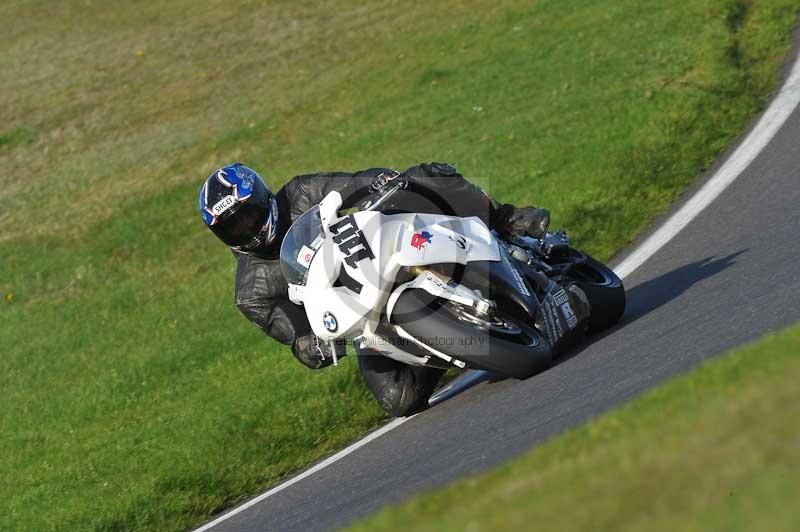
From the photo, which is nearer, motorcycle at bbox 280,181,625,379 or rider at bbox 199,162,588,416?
motorcycle at bbox 280,181,625,379

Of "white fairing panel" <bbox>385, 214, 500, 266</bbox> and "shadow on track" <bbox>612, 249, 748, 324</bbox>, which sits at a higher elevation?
"white fairing panel" <bbox>385, 214, 500, 266</bbox>

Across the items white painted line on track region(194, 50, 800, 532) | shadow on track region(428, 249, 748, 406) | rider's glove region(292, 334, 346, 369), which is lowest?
white painted line on track region(194, 50, 800, 532)

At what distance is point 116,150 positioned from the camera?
64.1 ft

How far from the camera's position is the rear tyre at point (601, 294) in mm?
7551

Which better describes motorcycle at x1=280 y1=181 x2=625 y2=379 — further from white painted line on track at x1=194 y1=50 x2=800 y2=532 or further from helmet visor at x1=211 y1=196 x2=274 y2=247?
white painted line on track at x1=194 y1=50 x2=800 y2=532

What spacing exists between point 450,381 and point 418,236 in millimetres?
1914

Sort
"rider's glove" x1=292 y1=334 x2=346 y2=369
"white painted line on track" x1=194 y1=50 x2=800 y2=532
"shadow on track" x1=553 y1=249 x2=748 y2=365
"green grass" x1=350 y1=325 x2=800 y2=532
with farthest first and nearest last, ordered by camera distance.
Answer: "shadow on track" x1=553 y1=249 x2=748 y2=365
"white painted line on track" x1=194 y1=50 x2=800 y2=532
"rider's glove" x1=292 y1=334 x2=346 y2=369
"green grass" x1=350 y1=325 x2=800 y2=532

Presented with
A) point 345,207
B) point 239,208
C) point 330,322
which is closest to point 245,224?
point 239,208

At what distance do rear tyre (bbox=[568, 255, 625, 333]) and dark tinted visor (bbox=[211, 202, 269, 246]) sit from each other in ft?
6.71

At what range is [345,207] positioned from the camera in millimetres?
7430

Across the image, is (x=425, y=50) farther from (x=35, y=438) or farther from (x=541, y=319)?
(x=541, y=319)

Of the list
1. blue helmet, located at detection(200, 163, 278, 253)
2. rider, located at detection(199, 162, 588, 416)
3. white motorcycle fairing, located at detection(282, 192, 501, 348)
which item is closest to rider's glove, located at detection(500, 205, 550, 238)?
rider, located at detection(199, 162, 588, 416)

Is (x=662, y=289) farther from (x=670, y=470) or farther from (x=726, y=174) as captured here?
(x=670, y=470)

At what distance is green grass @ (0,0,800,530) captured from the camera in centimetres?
862
